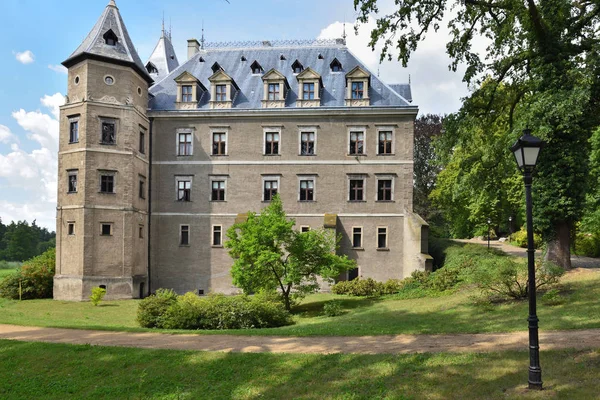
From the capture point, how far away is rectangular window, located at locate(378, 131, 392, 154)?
3077 cm

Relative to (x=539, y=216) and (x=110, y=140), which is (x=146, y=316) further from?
(x=539, y=216)

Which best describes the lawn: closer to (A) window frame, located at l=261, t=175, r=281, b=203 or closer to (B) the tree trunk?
(B) the tree trunk

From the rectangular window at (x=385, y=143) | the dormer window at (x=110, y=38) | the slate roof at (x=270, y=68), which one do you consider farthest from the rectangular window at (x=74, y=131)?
the rectangular window at (x=385, y=143)

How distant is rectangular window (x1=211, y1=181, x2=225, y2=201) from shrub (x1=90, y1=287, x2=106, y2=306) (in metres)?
9.49

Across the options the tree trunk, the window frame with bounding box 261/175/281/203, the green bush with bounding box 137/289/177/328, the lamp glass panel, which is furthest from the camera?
the window frame with bounding box 261/175/281/203

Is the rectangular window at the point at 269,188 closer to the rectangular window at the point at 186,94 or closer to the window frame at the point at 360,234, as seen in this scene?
the window frame at the point at 360,234

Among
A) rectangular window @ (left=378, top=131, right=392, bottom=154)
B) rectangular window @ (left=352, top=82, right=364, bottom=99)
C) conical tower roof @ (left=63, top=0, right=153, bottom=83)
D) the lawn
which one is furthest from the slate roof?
the lawn

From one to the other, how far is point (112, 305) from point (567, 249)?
2370cm

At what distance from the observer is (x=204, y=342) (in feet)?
41.9

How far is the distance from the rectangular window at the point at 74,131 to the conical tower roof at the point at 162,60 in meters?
10.2

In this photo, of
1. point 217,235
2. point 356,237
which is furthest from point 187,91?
point 356,237

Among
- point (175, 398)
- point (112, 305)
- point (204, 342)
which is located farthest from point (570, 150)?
point (112, 305)

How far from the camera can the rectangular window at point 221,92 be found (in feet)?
105

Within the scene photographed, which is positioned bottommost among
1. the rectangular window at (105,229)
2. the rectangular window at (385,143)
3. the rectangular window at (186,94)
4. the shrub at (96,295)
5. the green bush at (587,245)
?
the shrub at (96,295)
